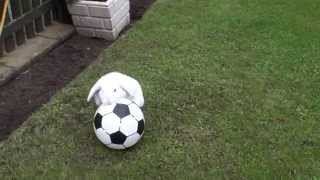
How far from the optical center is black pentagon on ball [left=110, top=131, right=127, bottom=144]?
3.90m

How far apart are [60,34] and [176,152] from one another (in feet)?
8.09

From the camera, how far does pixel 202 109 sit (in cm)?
460

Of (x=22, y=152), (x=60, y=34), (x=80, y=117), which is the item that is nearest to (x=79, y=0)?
(x=60, y=34)

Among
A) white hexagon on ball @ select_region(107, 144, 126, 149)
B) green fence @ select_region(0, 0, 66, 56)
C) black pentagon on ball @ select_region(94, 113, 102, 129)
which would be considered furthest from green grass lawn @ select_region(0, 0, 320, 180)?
green fence @ select_region(0, 0, 66, 56)

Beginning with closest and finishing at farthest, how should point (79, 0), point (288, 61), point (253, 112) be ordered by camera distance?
1. point (253, 112)
2. point (288, 61)
3. point (79, 0)

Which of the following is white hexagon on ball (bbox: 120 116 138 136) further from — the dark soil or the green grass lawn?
the dark soil

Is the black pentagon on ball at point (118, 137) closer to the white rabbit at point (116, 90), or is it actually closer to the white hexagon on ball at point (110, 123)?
the white hexagon on ball at point (110, 123)

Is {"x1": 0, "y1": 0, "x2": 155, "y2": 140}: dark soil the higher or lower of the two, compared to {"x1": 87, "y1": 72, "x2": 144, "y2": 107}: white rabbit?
lower

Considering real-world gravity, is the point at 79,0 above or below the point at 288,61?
above

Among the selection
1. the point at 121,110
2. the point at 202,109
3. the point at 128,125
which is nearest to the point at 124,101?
the point at 121,110

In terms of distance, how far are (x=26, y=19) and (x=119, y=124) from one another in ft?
7.38

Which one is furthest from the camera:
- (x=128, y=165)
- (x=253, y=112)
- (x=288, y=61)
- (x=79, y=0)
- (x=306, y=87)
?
(x=79, y=0)

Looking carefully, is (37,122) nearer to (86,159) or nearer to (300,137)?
(86,159)

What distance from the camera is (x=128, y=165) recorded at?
12.9ft
